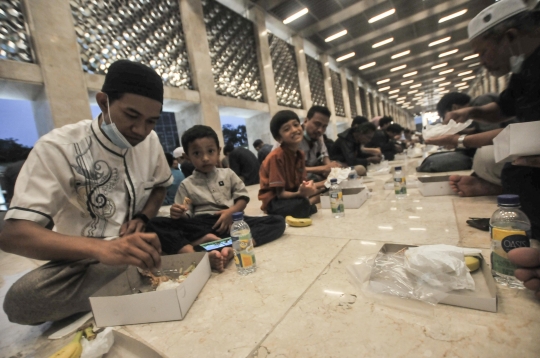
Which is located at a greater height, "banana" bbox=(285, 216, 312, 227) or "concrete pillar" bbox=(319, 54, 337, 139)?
"concrete pillar" bbox=(319, 54, 337, 139)

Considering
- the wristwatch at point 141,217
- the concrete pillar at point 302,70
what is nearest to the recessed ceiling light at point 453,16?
the concrete pillar at point 302,70

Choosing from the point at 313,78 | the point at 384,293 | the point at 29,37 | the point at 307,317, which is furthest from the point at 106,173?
the point at 313,78

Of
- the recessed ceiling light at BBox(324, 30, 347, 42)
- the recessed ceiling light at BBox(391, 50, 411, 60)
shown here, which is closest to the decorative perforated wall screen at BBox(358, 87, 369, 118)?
the recessed ceiling light at BBox(391, 50, 411, 60)

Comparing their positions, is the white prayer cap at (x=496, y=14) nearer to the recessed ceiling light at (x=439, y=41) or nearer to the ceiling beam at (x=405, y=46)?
the ceiling beam at (x=405, y=46)

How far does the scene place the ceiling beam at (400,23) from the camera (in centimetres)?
721

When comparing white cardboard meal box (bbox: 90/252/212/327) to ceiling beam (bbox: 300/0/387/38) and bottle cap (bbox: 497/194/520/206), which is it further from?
ceiling beam (bbox: 300/0/387/38)

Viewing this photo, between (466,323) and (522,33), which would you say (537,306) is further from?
(522,33)

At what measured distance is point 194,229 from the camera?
150cm

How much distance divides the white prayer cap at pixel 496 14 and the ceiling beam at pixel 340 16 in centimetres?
689

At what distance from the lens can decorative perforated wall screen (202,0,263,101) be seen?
18.3 ft

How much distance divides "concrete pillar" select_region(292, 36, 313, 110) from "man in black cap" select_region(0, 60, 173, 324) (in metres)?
7.84

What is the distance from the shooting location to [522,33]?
1.05m

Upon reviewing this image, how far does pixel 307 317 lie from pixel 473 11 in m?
10.9

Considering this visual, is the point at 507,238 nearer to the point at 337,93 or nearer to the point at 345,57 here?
the point at 345,57
